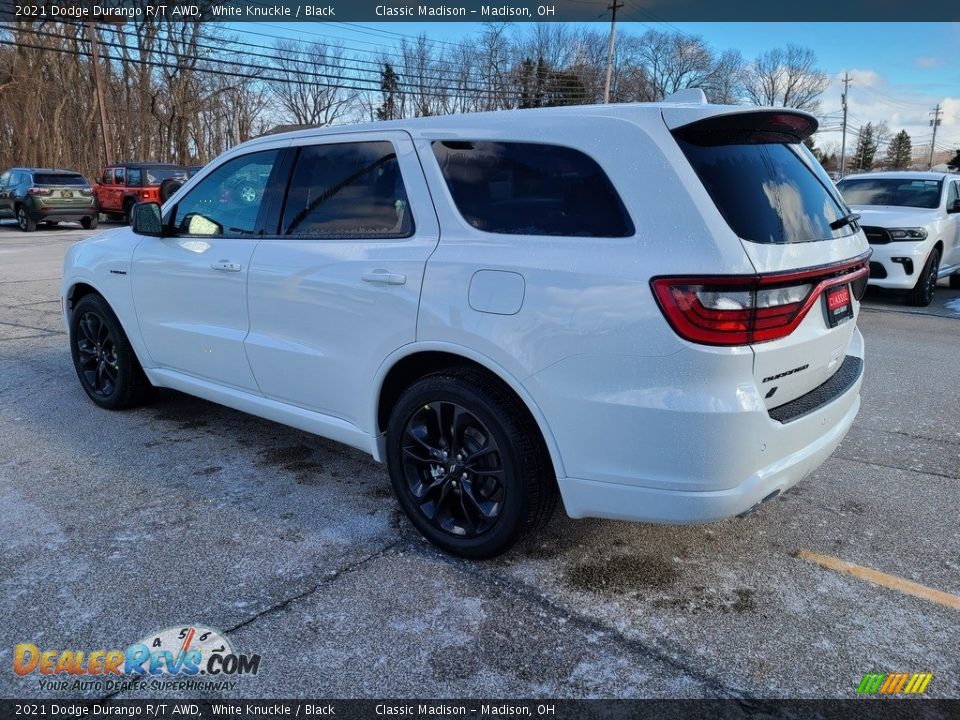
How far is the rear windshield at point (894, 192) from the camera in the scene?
33.2ft

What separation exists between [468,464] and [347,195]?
139 cm

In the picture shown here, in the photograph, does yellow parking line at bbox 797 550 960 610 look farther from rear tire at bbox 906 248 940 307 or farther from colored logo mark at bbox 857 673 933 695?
rear tire at bbox 906 248 940 307

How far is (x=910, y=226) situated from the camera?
364 inches

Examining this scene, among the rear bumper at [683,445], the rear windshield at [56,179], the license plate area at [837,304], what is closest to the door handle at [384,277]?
the rear bumper at [683,445]

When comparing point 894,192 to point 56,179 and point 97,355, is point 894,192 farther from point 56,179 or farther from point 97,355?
point 56,179

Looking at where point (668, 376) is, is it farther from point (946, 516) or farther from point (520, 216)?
point (946, 516)

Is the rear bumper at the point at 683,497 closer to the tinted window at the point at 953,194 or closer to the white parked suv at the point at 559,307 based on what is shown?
the white parked suv at the point at 559,307

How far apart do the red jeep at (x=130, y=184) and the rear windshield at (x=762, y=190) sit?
66.6ft

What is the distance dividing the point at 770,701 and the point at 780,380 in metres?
1.02

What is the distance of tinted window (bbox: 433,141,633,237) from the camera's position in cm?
254

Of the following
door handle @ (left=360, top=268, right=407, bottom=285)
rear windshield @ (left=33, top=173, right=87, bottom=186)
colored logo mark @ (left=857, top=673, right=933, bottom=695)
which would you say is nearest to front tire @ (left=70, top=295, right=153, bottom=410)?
Answer: door handle @ (left=360, top=268, right=407, bottom=285)

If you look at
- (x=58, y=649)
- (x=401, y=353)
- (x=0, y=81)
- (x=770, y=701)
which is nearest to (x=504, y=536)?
(x=401, y=353)

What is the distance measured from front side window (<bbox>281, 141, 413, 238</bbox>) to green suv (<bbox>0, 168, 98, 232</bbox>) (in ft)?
64.6

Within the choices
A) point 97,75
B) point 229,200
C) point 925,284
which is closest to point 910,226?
point 925,284
